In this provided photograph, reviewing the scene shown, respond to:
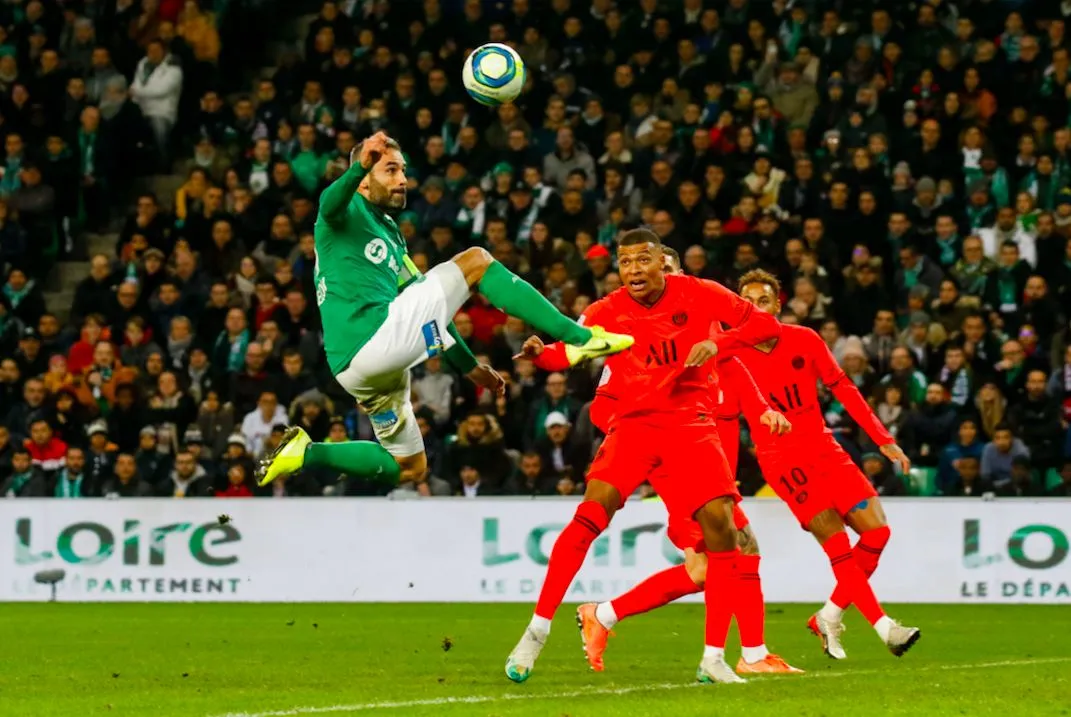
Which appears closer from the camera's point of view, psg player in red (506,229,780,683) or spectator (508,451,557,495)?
psg player in red (506,229,780,683)

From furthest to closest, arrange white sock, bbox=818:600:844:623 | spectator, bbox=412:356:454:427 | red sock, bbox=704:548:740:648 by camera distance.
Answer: spectator, bbox=412:356:454:427
white sock, bbox=818:600:844:623
red sock, bbox=704:548:740:648

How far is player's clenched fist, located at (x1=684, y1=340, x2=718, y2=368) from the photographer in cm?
1005

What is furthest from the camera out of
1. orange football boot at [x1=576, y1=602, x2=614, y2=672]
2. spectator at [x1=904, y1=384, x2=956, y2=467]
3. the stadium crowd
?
the stadium crowd

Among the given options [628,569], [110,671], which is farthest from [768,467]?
[628,569]

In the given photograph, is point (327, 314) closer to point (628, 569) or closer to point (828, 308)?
point (628, 569)

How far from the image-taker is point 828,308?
778 inches

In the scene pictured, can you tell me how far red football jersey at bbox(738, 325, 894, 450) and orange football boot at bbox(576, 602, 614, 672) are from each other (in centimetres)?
173

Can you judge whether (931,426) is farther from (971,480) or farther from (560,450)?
(560,450)

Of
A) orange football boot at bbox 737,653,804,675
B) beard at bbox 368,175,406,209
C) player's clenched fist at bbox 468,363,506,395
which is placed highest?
beard at bbox 368,175,406,209

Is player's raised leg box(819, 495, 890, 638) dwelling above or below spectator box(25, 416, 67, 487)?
above

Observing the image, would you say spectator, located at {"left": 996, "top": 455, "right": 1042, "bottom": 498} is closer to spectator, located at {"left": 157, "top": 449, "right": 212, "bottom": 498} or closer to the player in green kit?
spectator, located at {"left": 157, "top": 449, "right": 212, "bottom": 498}

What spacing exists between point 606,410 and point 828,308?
946 centimetres

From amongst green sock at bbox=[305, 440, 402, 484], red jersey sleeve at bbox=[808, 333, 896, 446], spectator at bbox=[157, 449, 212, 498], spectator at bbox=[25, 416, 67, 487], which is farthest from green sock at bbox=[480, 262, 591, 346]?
spectator at bbox=[25, 416, 67, 487]

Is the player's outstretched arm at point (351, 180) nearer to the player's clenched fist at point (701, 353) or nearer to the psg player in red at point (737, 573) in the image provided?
the psg player in red at point (737, 573)
